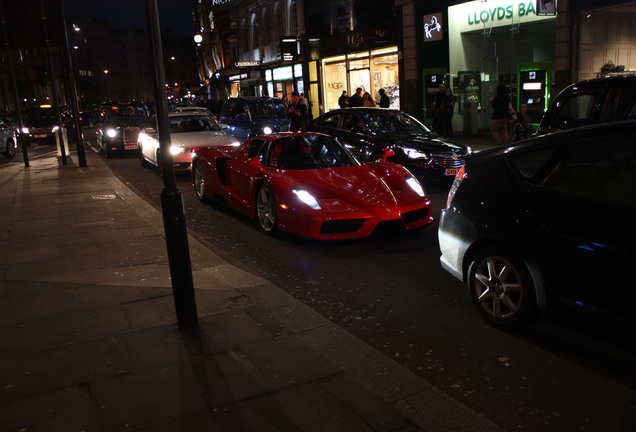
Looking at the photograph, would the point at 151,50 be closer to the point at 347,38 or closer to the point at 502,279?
the point at 502,279

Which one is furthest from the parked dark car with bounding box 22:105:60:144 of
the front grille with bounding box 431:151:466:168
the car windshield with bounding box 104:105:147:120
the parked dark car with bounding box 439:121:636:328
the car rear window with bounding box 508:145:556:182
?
the car rear window with bounding box 508:145:556:182

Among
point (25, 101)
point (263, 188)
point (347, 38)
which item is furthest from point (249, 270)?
point (25, 101)

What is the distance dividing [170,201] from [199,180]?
20.8 feet

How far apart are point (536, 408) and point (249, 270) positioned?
3.62 meters

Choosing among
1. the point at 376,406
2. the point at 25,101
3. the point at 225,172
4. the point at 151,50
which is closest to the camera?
the point at 376,406

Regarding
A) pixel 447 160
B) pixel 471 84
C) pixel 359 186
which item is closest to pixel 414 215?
pixel 359 186

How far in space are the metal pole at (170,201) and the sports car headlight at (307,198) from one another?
270 centimetres

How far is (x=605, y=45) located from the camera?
1574cm

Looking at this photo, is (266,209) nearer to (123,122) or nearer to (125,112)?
(123,122)

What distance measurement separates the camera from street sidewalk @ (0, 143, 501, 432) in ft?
10.5

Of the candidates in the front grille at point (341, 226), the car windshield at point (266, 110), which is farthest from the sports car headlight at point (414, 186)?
the car windshield at point (266, 110)

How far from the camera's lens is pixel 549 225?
3.94m

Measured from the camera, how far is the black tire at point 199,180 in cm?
1020

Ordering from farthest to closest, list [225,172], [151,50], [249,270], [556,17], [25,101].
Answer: [25,101]
[556,17]
[225,172]
[249,270]
[151,50]
